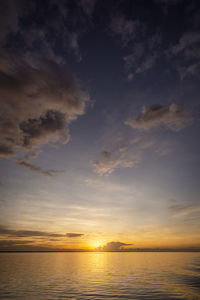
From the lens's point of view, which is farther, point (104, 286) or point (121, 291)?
point (104, 286)

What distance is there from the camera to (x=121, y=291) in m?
30.0

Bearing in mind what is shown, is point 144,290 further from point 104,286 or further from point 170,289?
point 104,286

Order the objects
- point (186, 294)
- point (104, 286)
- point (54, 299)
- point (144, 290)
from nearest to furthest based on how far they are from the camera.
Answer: point (54, 299), point (186, 294), point (144, 290), point (104, 286)

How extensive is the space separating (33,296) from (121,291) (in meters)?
13.1

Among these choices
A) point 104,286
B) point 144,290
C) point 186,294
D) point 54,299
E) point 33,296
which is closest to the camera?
point 54,299

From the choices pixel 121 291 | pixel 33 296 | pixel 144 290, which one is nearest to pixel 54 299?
pixel 33 296

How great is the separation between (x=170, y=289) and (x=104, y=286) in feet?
36.4

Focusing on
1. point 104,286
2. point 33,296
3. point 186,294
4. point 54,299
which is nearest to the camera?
point 54,299

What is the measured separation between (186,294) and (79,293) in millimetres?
15922

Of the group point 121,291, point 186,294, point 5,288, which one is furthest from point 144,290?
point 5,288

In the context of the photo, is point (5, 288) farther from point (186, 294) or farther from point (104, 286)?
point (186, 294)

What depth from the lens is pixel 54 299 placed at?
82.2 ft

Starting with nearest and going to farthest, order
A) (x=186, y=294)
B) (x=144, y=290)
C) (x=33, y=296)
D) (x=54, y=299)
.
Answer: (x=54, y=299), (x=33, y=296), (x=186, y=294), (x=144, y=290)

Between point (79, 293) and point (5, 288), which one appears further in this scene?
point (5, 288)
